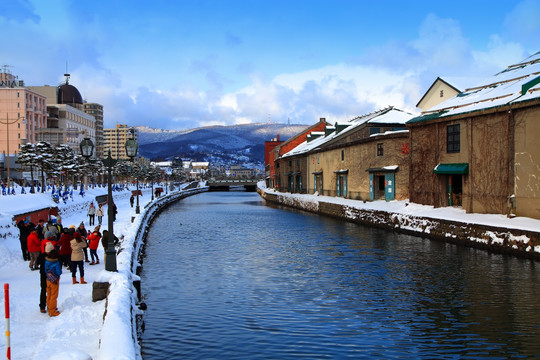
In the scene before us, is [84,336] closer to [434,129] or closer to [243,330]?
[243,330]

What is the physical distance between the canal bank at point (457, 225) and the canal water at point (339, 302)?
2.71 feet

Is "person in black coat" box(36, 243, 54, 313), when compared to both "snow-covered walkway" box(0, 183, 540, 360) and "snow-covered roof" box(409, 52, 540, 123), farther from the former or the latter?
"snow-covered roof" box(409, 52, 540, 123)

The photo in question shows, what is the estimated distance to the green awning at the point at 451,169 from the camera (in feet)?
110

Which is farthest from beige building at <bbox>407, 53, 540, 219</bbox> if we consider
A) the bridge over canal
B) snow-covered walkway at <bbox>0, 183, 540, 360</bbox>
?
the bridge over canal

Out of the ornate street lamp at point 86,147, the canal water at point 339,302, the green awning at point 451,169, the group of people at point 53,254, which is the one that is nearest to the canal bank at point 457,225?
the canal water at point 339,302

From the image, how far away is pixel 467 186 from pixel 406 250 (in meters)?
9.06

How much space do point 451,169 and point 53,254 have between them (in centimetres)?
2759

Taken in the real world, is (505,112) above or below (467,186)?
above

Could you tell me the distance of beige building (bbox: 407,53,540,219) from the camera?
91.1 ft

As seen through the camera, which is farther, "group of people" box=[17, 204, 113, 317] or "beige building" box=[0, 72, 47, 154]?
"beige building" box=[0, 72, 47, 154]

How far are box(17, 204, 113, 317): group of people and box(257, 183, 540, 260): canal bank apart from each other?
59.4ft

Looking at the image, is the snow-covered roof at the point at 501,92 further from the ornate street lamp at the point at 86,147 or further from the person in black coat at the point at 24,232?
the person in black coat at the point at 24,232

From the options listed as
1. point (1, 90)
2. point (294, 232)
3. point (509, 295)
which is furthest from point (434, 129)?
point (1, 90)

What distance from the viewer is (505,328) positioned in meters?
13.4
